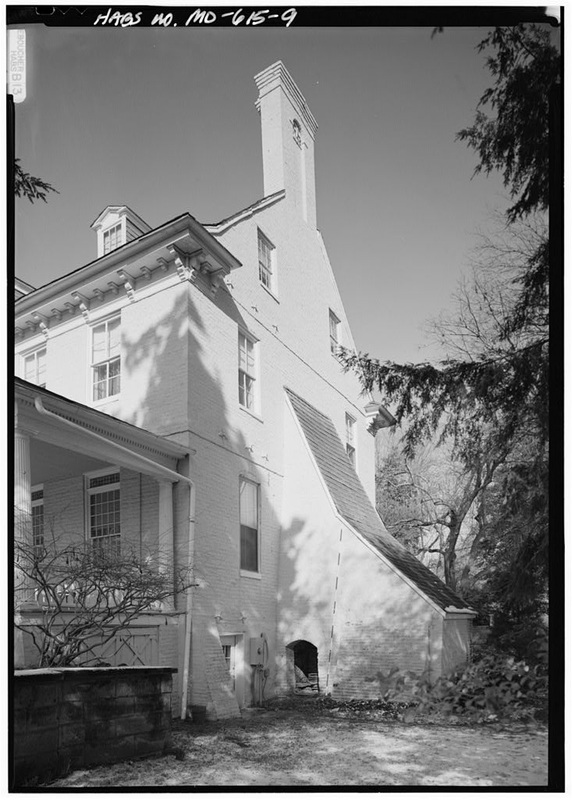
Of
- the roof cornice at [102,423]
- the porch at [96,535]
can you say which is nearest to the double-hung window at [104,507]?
the porch at [96,535]

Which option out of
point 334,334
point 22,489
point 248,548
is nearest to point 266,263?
point 334,334

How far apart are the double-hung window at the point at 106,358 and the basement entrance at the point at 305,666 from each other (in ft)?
14.5

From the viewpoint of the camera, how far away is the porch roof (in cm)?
702

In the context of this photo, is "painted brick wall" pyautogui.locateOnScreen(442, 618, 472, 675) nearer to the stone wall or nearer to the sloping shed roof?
the sloping shed roof

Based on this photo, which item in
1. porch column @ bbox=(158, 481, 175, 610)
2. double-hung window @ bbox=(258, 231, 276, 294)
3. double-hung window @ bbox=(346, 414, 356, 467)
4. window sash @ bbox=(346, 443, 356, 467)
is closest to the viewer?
porch column @ bbox=(158, 481, 175, 610)

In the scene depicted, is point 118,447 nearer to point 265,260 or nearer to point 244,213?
point 244,213

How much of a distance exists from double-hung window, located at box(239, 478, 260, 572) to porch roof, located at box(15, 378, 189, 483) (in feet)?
4.94

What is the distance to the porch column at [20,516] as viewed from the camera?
6363mm

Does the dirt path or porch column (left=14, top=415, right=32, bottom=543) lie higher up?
porch column (left=14, top=415, right=32, bottom=543)

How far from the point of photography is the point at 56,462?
8695mm

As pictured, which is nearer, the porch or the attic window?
the porch

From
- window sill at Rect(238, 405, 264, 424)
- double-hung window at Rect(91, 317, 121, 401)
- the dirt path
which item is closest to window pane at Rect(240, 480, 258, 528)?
window sill at Rect(238, 405, 264, 424)

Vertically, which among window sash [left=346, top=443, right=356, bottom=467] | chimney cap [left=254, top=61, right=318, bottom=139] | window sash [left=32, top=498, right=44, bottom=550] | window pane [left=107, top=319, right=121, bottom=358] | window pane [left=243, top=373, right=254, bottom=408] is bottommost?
window sash [left=32, top=498, right=44, bottom=550]

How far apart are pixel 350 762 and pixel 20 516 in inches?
139
